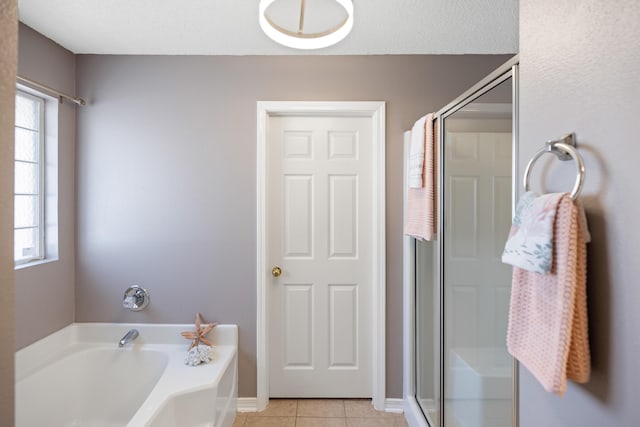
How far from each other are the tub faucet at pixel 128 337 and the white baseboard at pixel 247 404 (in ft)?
2.67

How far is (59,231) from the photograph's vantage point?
6.96ft

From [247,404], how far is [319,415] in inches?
19.4

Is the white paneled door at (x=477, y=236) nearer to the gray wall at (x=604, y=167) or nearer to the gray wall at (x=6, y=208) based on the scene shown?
the gray wall at (x=604, y=167)

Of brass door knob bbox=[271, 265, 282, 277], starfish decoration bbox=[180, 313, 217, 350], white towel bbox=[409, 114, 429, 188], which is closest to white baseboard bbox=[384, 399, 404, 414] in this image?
brass door knob bbox=[271, 265, 282, 277]

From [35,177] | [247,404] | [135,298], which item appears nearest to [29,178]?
[35,177]

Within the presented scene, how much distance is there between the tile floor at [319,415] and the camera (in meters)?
2.09

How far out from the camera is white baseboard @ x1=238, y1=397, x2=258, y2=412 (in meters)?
2.21

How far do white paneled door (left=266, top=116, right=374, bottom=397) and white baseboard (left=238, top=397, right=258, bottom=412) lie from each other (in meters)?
0.14

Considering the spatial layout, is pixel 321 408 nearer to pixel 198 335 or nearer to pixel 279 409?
pixel 279 409

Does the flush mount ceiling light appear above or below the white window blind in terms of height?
above

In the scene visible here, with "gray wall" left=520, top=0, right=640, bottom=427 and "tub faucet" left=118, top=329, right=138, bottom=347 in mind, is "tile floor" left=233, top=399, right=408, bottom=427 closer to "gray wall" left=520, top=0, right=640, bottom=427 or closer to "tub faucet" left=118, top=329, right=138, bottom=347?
"tub faucet" left=118, top=329, right=138, bottom=347

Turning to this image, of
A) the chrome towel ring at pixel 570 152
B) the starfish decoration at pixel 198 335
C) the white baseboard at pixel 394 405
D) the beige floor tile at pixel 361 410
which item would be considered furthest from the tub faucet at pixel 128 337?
the chrome towel ring at pixel 570 152

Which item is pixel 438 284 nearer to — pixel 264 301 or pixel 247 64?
pixel 264 301

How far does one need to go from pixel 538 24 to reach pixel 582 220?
1.61 feet
